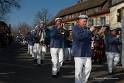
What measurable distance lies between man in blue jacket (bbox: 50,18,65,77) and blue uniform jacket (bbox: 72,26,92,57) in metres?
3.77

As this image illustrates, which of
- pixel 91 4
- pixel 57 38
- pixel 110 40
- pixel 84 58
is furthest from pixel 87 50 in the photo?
pixel 91 4

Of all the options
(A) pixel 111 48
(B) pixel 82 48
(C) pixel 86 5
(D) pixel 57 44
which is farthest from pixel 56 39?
(C) pixel 86 5

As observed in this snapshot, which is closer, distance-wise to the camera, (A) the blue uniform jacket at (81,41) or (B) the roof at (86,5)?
(A) the blue uniform jacket at (81,41)

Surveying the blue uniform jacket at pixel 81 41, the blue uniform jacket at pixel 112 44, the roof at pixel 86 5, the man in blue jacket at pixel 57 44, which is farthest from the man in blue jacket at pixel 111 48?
the roof at pixel 86 5

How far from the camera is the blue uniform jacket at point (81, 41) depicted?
12078mm

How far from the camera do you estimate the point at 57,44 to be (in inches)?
634

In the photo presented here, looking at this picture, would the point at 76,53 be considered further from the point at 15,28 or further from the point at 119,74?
the point at 15,28

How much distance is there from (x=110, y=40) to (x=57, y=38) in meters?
2.54

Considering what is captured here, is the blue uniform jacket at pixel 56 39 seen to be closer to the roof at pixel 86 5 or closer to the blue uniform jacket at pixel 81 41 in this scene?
the blue uniform jacket at pixel 81 41

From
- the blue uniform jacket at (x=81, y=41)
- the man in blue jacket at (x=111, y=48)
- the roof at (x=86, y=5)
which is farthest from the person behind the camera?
the roof at (x=86, y=5)

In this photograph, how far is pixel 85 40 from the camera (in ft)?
40.2

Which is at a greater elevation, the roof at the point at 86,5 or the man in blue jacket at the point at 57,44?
the roof at the point at 86,5

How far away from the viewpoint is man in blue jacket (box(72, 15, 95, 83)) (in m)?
12.1

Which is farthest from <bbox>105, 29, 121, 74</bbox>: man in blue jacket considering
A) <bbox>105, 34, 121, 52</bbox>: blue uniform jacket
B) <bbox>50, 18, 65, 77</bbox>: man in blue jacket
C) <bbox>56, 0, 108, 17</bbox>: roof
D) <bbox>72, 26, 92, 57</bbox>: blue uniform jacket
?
<bbox>56, 0, 108, 17</bbox>: roof
